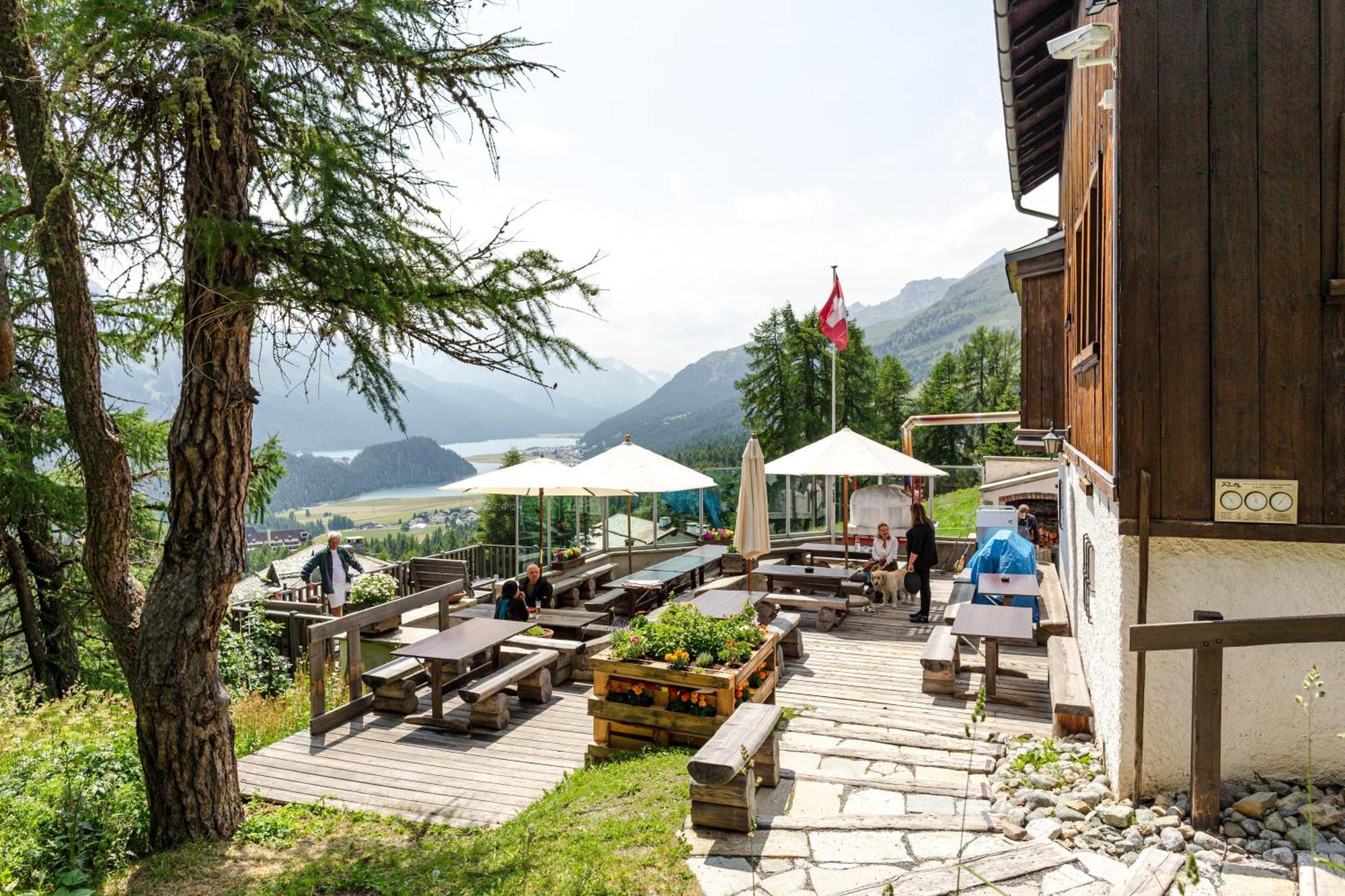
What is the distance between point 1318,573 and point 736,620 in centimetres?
401

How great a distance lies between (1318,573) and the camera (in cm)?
419

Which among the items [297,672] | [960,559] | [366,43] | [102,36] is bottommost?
[297,672]

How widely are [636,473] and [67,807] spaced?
796cm

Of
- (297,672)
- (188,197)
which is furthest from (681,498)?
(188,197)

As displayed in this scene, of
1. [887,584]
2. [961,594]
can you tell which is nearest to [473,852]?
[961,594]

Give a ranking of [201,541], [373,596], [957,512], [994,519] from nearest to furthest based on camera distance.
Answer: [201,541] < [373,596] < [994,519] < [957,512]

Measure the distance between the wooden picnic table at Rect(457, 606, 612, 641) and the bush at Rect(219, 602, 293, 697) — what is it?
12.8 ft

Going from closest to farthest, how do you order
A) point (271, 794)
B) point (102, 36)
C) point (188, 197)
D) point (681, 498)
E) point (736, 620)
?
point (102, 36)
point (188, 197)
point (271, 794)
point (736, 620)
point (681, 498)

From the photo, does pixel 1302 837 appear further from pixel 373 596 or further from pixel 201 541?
pixel 373 596

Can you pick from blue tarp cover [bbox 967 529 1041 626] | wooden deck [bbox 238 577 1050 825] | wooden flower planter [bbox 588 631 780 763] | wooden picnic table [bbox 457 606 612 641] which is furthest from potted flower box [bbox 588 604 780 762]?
blue tarp cover [bbox 967 529 1041 626]

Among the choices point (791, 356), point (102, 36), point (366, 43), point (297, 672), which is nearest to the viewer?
point (102, 36)

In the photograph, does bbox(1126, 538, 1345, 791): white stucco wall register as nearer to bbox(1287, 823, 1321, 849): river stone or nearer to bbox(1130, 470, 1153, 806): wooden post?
bbox(1130, 470, 1153, 806): wooden post

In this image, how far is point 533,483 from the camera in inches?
500

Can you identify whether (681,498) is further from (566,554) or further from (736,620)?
(736,620)
